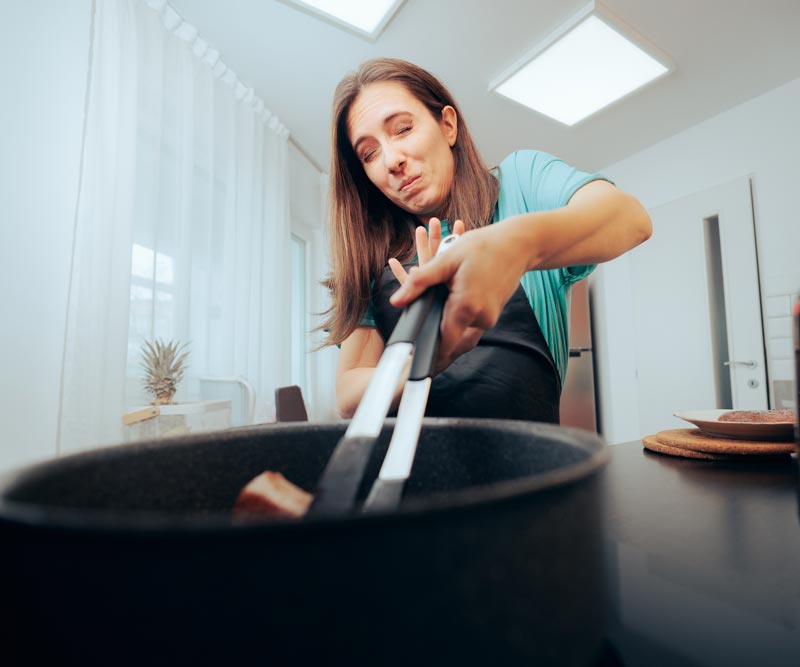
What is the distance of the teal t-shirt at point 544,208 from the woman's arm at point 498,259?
24cm

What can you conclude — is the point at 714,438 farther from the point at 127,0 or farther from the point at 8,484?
the point at 127,0

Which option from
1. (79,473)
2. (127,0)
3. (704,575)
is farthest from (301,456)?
(127,0)

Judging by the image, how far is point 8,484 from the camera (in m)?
0.18

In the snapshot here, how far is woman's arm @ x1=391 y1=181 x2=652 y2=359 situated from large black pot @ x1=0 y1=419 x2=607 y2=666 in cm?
20

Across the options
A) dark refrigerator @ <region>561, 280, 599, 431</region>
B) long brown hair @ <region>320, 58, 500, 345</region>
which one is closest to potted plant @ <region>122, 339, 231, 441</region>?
long brown hair @ <region>320, 58, 500, 345</region>

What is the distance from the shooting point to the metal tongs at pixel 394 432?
22 cm

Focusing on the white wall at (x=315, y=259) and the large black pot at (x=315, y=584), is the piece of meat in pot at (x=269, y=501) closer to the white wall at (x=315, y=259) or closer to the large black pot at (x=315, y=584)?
the large black pot at (x=315, y=584)

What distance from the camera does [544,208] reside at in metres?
0.83

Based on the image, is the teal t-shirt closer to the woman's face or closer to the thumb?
the woman's face

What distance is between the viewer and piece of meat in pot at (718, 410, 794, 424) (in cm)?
66

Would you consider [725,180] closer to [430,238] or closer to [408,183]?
[408,183]

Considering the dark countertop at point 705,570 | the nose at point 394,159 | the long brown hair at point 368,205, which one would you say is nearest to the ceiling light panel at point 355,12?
the long brown hair at point 368,205

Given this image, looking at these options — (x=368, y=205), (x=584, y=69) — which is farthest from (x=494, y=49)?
(x=368, y=205)

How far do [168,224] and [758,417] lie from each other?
2017 mm
